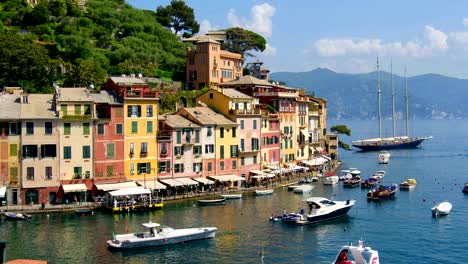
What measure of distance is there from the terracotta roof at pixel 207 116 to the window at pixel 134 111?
33.0 ft

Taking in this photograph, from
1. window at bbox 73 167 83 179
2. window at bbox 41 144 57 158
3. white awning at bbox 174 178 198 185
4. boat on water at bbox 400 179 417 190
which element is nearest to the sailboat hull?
boat on water at bbox 400 179 417 190

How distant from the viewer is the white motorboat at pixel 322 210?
65000 millimetres

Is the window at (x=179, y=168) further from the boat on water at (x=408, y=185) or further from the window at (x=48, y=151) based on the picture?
the boat on water at (x=408, y=185)

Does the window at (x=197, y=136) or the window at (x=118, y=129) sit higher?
the window at (x=118, y=129)

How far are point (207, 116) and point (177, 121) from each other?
6.18m

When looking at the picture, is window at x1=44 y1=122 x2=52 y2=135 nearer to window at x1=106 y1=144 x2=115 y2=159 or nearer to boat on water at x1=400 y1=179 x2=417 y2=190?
window at x1=106 y1=144 x2=115 y2=159

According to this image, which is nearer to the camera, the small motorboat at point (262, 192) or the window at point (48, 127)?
the window at point (48, 127)

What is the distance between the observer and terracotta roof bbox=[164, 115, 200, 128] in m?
78.9

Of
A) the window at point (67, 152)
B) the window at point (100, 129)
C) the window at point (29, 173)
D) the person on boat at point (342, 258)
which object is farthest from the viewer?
the window at point (100, 129)

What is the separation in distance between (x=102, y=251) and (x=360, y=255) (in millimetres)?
21448

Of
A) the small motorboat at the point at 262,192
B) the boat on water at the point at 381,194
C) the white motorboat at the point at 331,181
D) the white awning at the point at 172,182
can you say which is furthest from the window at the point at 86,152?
the white motorboat at the point at 331,181

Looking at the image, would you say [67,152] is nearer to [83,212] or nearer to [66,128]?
[66,128]

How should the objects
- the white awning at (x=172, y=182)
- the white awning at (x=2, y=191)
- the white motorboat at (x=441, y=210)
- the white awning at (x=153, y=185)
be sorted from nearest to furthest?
the white awning at (x=2, y=191)
the white motorboat at (x=441, y=210)
the white awning at (x=153, y=185)
the white awning at (x=172, y=182)

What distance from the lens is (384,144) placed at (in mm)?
180375
